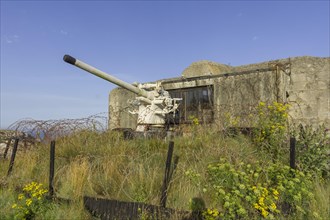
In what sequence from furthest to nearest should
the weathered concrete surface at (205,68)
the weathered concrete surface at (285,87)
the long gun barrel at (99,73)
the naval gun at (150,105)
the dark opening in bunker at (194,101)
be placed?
1. the weathered concrete surface at (205,68)
2. the dark opening in bunker at (194,101)
3. the weathered concrete surface at (285,87)
4. the naval gun at (150,105)
5. the long gun barrel at (99,73)

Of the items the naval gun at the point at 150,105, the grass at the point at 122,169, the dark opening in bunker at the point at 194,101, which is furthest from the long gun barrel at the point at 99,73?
the dark opening in bunker at the point at 194,101

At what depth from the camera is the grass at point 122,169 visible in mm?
3541

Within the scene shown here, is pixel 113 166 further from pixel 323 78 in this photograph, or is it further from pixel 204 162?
pixel 323 78

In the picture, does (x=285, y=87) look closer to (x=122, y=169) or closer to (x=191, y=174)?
(x=191, y=174)

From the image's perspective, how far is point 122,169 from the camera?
4332 mm

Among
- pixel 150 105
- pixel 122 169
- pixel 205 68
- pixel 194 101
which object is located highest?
pixel 205 68

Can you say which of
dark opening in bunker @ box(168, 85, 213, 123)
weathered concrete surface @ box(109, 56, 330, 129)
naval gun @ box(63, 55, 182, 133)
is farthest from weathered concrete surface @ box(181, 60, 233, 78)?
naval gun @ box(63, 55, 182, 133)

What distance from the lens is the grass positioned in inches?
139

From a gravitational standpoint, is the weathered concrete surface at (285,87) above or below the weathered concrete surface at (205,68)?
below

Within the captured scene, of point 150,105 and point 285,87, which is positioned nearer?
point 150,105

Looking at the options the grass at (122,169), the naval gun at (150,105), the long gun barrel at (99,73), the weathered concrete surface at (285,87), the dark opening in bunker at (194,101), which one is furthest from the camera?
the dark opening in bunker at (194,101)

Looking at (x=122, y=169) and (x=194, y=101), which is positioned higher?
(x=194, y=101)

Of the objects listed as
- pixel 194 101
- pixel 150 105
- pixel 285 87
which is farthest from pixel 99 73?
pixel 285 87

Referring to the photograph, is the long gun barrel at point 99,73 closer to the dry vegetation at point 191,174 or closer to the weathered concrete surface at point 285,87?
the dry vegetation at point 191,174
